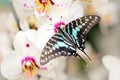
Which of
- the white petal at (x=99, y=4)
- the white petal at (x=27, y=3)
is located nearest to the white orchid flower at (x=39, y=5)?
the white petal at (x=27, y=3)

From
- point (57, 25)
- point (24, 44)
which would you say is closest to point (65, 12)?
point (57, 25)

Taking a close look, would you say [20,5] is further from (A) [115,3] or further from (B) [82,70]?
(A) [115,3]

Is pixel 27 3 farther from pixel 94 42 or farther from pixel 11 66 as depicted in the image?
pixel 94 42

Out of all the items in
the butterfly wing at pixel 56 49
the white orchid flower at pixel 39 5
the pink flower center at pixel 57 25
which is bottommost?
the butterfly wing at pixel 56 49

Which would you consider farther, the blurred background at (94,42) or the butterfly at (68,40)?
the blurred background at (94,42)

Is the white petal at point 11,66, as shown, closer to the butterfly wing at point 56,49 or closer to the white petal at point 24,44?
the white petal at point 24,44

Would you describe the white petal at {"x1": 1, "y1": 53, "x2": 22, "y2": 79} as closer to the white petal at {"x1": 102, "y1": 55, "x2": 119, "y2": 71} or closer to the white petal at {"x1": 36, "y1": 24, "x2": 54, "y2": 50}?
the white petal at {"x1": 36, "y1": 24, "x2": 54, "y2": 50}

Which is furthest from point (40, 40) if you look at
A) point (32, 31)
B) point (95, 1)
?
point (95, 1)
